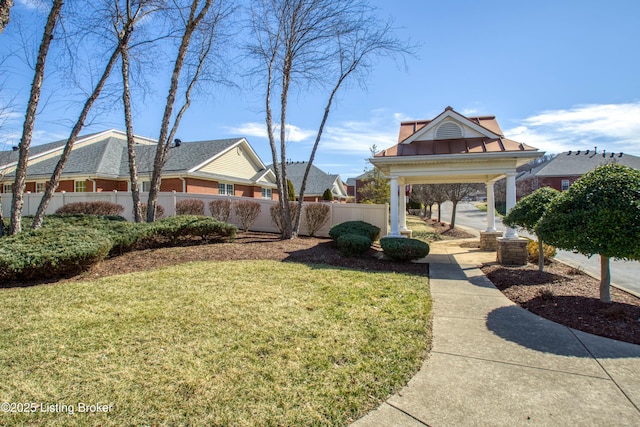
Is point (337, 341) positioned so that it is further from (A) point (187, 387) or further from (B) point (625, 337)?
(B) point (625, 337)

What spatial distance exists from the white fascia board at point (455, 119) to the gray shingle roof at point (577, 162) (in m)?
37.5

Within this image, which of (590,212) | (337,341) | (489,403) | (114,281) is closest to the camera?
(489,403)

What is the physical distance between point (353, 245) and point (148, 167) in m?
16.4

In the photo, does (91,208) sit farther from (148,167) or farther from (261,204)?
(148,167)

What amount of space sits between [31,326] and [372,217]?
35.5ft

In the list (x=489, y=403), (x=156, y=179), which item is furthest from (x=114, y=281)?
(x=489, y=403)

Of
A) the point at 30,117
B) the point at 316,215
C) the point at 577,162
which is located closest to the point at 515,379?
the point at 30,117

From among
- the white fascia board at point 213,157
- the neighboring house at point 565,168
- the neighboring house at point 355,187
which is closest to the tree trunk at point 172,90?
the white fascia board at point 213,157

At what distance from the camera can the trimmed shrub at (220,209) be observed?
531 inches

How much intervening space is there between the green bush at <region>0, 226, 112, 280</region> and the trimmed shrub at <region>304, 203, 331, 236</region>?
7.44 m

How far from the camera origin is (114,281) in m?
5.82

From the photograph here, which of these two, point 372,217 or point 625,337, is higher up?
point 372,217

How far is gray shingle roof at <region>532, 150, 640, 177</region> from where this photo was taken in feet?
128

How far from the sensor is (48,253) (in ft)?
19.3
